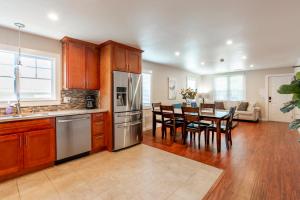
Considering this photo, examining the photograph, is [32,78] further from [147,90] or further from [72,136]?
[147,90]

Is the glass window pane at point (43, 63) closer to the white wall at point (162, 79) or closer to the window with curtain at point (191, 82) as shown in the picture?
the white wall at point (162, 79)

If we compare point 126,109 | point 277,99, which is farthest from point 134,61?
point 277,99

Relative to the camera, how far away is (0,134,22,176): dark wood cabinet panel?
227 cm

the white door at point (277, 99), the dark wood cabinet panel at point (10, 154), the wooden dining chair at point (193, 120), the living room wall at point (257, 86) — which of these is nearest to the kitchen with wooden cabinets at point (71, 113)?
the dark wood cabinet panel at point (10, 154)

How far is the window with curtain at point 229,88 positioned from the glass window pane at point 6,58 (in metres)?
8.51

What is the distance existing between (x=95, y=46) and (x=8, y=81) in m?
1.81

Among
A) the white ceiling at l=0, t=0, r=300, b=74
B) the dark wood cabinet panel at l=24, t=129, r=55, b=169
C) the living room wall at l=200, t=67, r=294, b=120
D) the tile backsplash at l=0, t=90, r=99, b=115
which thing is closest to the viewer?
the white ceiling at l=0, t=0, r=300, b=74

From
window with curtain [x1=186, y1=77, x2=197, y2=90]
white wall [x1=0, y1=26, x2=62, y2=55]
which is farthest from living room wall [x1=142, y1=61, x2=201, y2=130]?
white wall [x1=0, y1=26, x2=62, y2=55]

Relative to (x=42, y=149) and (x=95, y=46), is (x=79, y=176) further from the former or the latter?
(x=95, y=46)

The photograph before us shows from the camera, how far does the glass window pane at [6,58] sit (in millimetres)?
2844

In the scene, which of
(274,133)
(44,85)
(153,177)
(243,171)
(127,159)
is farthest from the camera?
(274,133)

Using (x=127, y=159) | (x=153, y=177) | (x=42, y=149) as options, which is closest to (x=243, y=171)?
(x=153, y=177)

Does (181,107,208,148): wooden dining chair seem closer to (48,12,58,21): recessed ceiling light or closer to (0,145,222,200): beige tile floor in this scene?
(0,145,222,200): beige tile floor

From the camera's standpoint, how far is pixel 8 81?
2.91m
